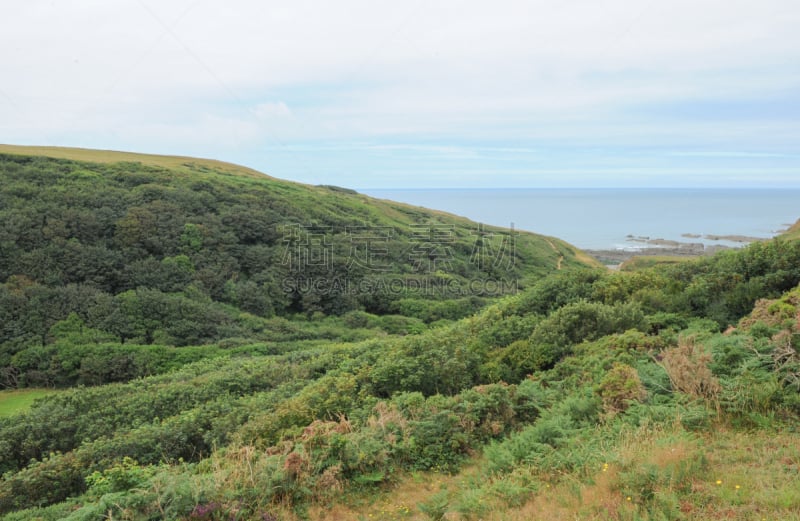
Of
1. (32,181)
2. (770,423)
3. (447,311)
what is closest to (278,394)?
(770,423)

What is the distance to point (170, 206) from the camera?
42625 mm

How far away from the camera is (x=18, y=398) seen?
2080cm

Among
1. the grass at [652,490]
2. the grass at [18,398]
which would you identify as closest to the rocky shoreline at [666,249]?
the grass at [18,398]

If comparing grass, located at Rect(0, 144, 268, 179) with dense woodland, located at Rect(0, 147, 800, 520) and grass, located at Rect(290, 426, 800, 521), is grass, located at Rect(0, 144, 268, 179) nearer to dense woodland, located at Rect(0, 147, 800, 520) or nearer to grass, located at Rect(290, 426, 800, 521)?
dense woodland, located at Rect(0, 147, 800, 520)

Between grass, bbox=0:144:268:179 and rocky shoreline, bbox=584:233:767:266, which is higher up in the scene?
grass, bbox=0:144:268:179

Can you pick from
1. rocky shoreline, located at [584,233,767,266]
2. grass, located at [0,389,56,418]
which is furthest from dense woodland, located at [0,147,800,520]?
rocky shoreline, located at [584,233,767,266]

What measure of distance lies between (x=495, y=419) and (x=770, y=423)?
3.40 m

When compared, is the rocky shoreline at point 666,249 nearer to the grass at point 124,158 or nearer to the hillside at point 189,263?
the hillside at point 189,263

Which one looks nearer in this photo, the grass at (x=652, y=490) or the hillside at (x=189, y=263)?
the grass at (x=652, y=490)

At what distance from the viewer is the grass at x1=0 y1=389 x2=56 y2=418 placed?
19.1m

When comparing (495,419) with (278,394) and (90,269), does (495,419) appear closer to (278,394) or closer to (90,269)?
(278,394)

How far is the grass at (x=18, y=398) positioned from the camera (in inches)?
750

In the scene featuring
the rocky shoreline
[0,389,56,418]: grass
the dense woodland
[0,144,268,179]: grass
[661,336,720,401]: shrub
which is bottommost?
[0,389,56,418]: grass

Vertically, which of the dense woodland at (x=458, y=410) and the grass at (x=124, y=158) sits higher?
the grass at (x=124, y=158)
